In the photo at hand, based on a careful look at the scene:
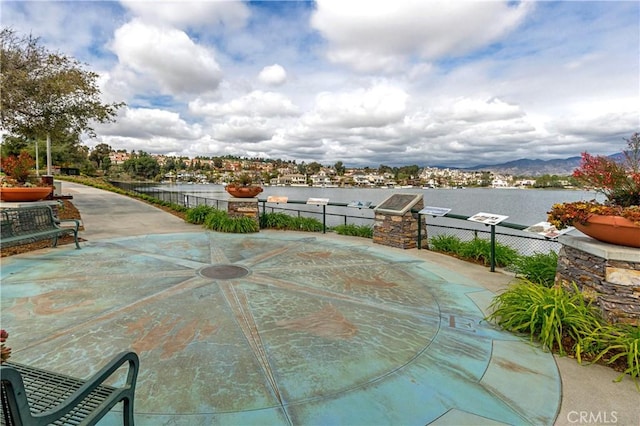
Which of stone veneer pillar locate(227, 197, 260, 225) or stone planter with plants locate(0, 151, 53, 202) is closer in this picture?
stone planter with plants locate(0, 151, 53, 202)

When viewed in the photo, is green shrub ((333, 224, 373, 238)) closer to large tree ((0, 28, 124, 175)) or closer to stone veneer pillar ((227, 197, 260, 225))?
stone veneer pillar ((227, 197, 260, 225))

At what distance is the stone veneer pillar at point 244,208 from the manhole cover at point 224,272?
3.80 m

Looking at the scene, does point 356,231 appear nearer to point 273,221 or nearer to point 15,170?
point 273,221

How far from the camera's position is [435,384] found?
2.32 m

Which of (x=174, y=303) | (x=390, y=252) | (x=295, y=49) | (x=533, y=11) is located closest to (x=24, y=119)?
(x=295, y=49)

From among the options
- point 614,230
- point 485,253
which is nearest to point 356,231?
point 485,253

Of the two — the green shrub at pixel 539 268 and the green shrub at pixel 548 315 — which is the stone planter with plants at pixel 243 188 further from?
the green shrub at pixel 548 315

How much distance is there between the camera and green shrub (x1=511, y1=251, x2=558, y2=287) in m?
4.50

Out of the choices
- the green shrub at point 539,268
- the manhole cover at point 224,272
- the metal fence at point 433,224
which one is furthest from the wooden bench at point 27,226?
the green shrub at point 539,268

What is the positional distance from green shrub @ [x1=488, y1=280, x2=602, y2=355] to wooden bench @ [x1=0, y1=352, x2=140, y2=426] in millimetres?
3390

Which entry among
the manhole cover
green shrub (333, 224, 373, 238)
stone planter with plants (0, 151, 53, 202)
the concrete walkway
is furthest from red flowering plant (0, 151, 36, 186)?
green shrub (333, 224, 373, 238)

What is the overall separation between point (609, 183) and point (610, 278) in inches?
41.7

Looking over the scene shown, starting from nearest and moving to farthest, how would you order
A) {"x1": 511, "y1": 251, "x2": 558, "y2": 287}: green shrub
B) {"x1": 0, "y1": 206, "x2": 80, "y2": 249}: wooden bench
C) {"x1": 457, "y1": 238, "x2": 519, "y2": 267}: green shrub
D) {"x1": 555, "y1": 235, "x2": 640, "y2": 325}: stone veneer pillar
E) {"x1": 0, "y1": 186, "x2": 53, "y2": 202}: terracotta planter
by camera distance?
{"x1": 555, "y1": 235, "x2": 640, "y2": 325}: stone veneer pillar < {"x1": 511, "y1": 251, "x2": 558, "y2": 287}: green shrub < {"x1": 0, "y1": 206, "x2": 80, "y2": 249}: wooden bench < {"x1": 457, "y1": 238, "x2": 519, "y2": 267}: green shrub < {"x1": 0, "y1": 186, "x2": 53, "y2": 202}: terracotta planter

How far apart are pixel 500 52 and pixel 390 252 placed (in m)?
7.70
